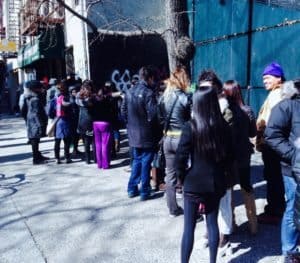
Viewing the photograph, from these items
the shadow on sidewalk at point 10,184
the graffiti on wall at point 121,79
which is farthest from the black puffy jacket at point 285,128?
the graffiti on wall at point 121,79

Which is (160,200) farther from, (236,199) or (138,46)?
(138,46)

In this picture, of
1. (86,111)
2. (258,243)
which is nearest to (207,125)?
(258,243)

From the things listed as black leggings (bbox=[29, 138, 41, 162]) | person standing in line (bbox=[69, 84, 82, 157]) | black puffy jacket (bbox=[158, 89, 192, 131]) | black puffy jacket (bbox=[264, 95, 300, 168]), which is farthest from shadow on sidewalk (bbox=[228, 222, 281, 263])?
black leggings (bbox=[29, 138, 41, 162])

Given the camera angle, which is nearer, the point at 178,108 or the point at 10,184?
the point at 178,108

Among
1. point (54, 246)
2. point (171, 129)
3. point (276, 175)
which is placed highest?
point (171, 129)

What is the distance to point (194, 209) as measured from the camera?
3.34 m

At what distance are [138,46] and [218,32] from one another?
206 inches

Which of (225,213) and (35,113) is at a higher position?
(35,113)

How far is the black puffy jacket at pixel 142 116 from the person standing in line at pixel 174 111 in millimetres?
504

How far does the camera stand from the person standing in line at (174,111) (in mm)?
4730

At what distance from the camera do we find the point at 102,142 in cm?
760

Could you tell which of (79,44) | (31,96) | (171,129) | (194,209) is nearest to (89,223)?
(171,129)

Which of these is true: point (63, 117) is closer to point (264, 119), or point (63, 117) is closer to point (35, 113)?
point (35, 113)

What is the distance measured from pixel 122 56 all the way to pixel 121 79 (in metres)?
0.78
